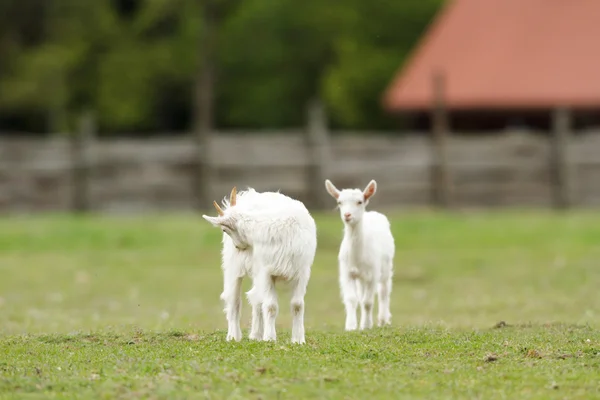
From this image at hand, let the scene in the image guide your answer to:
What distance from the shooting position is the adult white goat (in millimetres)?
11977

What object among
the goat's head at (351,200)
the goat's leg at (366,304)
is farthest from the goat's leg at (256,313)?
the goat's leg at (366,304)

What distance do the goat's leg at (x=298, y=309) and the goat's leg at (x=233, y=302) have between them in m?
0.61

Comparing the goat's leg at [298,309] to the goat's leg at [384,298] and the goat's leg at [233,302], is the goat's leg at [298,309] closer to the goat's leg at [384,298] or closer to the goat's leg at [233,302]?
the goat's leg at [233,302]

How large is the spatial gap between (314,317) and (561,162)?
17.0m

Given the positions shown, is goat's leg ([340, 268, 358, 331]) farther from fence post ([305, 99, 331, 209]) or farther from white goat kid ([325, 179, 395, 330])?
fence post ([305, 99, 331, 209])

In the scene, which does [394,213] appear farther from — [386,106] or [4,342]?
[4,342]

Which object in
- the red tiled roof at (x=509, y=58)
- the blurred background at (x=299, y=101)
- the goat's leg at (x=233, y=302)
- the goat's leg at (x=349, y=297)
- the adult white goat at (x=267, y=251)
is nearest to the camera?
the adult white goat at (x=267, y=251)

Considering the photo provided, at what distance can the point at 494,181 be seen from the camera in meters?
34.1

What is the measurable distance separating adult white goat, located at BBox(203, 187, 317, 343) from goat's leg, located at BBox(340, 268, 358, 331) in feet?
6.70

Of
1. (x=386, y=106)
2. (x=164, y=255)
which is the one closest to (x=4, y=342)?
(x=164, y=255)

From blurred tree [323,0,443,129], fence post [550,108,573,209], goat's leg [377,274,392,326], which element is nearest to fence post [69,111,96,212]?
fence post [550,108,573,209]

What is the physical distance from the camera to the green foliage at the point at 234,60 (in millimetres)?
47125

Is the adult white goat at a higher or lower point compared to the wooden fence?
lower

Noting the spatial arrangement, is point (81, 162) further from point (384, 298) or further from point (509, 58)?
point (384, 298)
